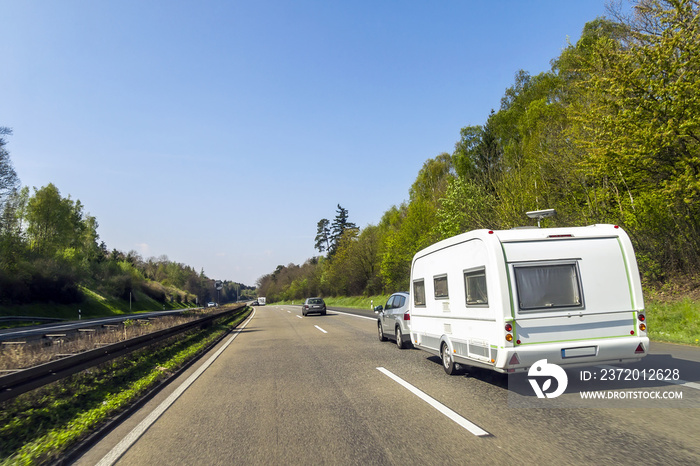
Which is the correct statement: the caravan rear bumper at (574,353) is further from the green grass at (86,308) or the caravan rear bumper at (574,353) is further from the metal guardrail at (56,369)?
the green grass at (86,308)

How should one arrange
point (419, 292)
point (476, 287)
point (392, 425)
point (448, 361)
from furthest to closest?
point (419, 292) < point (448, 361) < point (476, 287) < point (392, 425)

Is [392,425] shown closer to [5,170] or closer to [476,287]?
[476,287]

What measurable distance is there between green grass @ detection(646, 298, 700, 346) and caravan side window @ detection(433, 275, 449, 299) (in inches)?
262

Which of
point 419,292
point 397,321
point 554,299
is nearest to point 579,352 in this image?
point 554,299

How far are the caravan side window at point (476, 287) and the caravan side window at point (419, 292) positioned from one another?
2.73 meters

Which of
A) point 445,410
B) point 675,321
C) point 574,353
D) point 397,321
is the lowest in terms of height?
point 445,410

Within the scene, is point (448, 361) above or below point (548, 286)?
below

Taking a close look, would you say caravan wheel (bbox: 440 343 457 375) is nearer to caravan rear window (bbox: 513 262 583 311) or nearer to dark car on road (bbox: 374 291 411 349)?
caravan rear window (bbox: 513 262 583 311)

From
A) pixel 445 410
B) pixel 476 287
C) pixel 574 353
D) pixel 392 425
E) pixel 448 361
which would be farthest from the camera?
pixel 448 361

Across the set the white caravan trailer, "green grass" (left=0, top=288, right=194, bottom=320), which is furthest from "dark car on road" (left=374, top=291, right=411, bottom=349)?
"green grass" (left=0, top=288, right=194, bottom=320)

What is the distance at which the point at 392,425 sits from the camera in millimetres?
5289

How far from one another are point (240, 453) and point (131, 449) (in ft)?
4.14

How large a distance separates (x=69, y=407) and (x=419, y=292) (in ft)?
23.2

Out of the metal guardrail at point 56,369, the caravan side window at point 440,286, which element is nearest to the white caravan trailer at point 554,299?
the caravan side window at point 440,286
